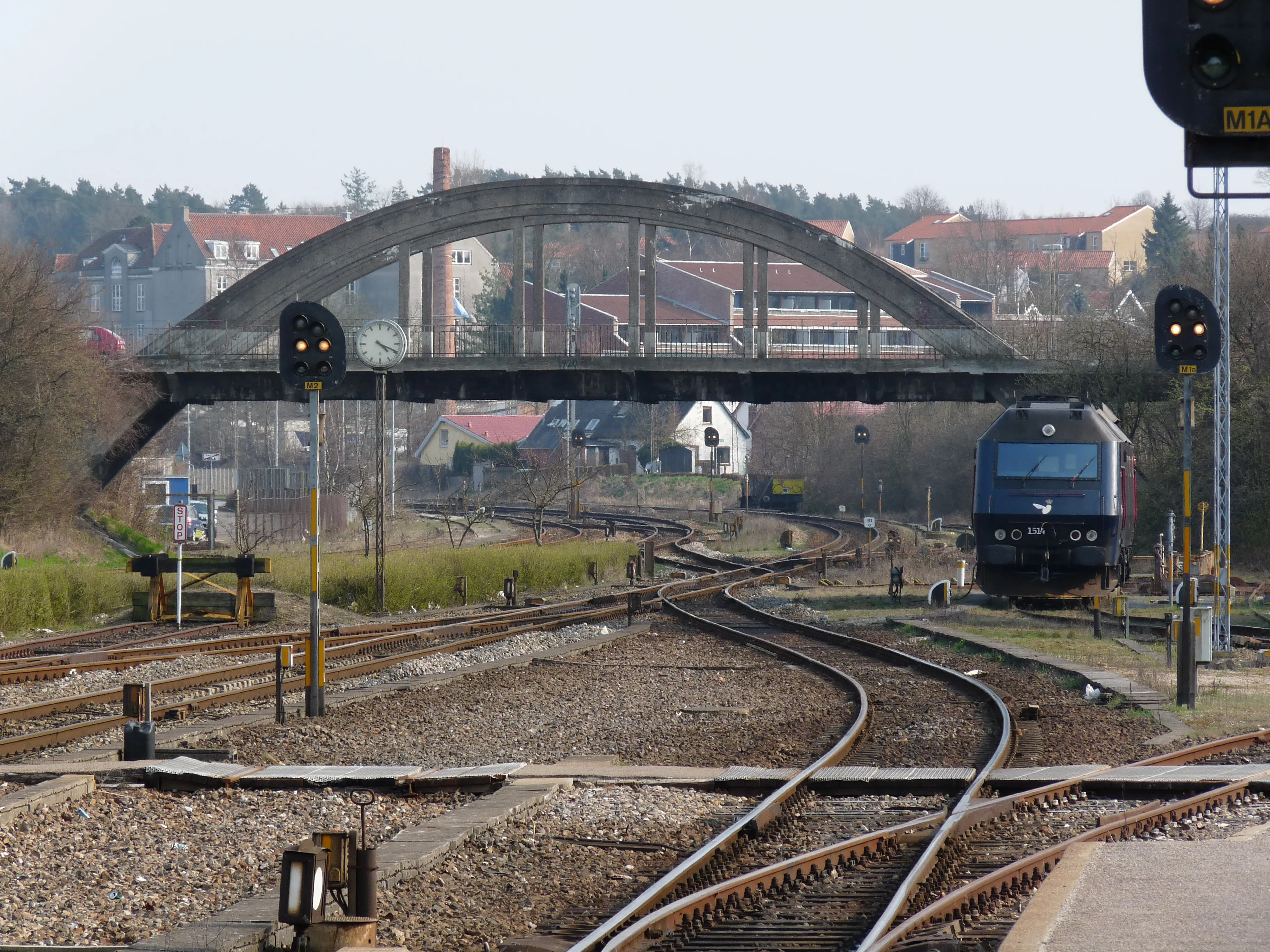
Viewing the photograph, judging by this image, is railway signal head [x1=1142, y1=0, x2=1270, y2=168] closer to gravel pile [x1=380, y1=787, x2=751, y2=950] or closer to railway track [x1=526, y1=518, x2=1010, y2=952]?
railway track [x1=526, y1=518, x2=1010, y2=952]

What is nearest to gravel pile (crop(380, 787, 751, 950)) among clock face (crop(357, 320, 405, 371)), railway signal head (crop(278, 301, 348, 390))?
railway signal head (crop(278, 301, 348, 390))

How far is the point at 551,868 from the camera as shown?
27.5 feet

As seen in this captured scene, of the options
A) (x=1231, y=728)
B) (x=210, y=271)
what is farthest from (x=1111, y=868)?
(x=210, y=271)

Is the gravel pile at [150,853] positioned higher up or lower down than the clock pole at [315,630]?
lower down

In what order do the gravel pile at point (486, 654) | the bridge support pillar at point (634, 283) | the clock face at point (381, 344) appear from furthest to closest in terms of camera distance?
the bridge support pillar at point (634, 283)
the clock face at point (381, 344)
the gravel pile at point (486, 654)

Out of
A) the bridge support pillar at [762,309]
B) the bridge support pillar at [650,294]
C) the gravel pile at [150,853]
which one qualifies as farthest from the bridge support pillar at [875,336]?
the gravel pile at [150,853]

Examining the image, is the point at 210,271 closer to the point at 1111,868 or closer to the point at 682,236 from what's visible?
the point at 682,236

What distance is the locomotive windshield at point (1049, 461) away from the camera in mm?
24906

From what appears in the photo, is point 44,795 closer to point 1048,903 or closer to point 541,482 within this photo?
point 1048,903

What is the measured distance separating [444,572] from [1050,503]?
1229 cm

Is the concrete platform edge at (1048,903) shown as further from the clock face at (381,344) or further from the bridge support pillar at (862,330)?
the bridge support pillar at (862,330)

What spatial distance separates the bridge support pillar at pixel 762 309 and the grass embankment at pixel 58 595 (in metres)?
24.1

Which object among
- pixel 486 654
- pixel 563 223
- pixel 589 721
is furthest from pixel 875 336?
pixel 589 721

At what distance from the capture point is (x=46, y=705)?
1488cm
